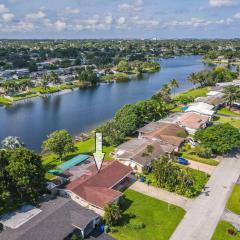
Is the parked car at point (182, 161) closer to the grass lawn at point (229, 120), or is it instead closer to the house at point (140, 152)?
the house at point (140, 152)

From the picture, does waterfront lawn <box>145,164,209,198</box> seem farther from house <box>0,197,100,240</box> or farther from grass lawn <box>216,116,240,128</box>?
grass lawn <box>216,116,240,128</box>

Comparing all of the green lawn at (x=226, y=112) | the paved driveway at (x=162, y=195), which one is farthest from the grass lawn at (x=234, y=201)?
the green lawn at (x=226, y=112)

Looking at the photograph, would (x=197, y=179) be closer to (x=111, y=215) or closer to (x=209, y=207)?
(x=209, y=207)

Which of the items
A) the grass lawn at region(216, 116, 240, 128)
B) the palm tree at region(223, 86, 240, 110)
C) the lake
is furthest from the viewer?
the palm tree at region(223, 86, 240, 110)

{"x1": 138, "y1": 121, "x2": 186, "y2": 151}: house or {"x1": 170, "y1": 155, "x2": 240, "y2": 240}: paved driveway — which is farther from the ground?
{"x1": 138, "y1": 121, "x2": 186, "y2": 151}: house

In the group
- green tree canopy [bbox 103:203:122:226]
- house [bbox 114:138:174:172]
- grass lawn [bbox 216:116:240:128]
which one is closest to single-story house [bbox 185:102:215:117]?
grass lawn [bbox 216:116:240:128]

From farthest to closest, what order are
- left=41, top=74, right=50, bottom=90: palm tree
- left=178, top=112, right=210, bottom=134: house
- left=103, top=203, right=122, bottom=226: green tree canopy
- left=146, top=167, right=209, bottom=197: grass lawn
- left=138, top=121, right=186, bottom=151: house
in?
left=41, top=74, right=50, bottom=90: palm tree < left=178, top=112, right=210, bottom=134: house < left=138, top=121, right=186, bottom=151: house < left=146, top=167, right=209, bottom=197: grass lawn < left=103, top=203, right=122, bottom=226: green tree canopy

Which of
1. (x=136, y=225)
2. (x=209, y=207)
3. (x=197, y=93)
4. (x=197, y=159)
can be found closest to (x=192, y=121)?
(x=197, y=159)
